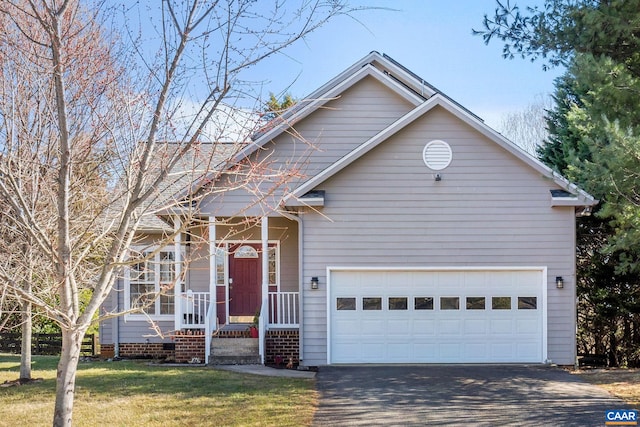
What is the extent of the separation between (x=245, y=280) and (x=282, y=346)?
2.60 meters

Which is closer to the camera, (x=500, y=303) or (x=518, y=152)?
(x=518, y=152)

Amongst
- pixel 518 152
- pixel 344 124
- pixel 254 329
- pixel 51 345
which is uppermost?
pixel 344 124

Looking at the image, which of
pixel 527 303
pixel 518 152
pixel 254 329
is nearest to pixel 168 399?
pixel 254 329

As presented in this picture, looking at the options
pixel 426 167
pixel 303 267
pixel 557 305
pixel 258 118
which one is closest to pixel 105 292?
pixel 258 118

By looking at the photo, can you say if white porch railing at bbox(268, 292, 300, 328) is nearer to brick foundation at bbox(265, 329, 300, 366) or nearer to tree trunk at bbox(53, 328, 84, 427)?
brick foundation at bbox(265, 329, 300, 366)

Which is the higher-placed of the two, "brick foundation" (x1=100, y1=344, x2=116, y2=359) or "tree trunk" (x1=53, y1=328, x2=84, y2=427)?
"tree trunk" (x1=53, y1=328, x2=84, y2=427)

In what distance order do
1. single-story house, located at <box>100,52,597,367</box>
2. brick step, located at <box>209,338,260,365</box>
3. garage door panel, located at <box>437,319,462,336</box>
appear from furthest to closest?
brick step, located at <box>209,338,260,365</box> < garage door panel, located at <box>437,319,462,336</box> < single-story house, located at <box>100,52,597,367</box>

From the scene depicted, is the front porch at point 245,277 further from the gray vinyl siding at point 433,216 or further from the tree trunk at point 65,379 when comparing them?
the tree trunk at point 65,379

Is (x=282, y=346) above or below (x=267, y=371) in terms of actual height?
above

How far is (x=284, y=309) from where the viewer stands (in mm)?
14422

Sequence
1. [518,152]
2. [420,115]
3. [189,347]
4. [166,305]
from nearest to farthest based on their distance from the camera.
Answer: [518,152] < [420,115] < [189,347] < [166,305]

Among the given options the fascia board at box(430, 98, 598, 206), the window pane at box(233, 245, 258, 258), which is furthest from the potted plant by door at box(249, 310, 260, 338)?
the fascia board at box(430, 98, 598, 206)

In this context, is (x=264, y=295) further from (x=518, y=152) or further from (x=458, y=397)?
(x=518, y=152)

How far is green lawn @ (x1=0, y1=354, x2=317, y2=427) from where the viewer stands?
8.59 m
